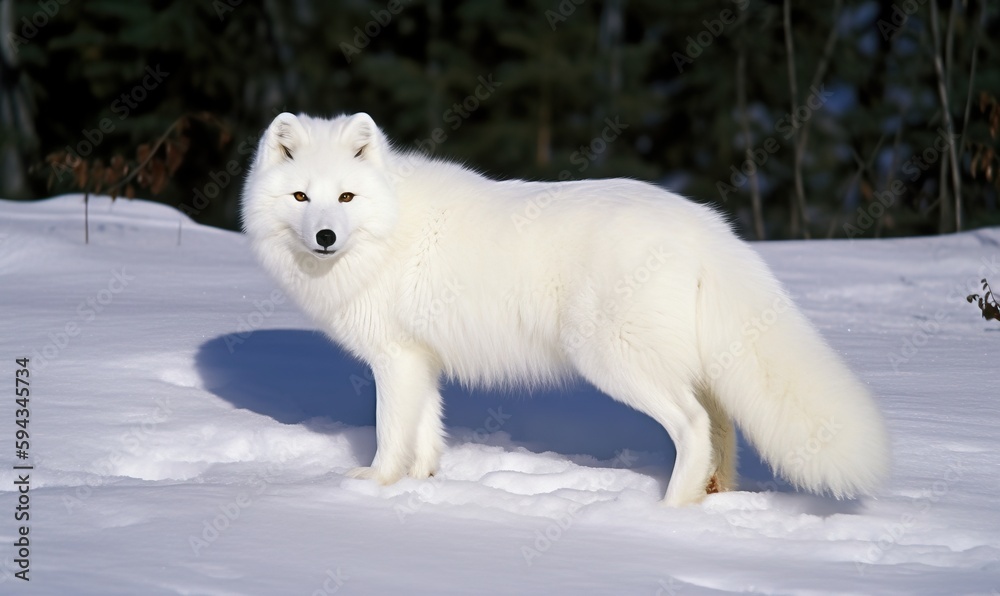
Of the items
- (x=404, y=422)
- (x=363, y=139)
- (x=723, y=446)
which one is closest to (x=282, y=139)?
(x=363, y=139)

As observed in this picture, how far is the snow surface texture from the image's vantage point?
2.81 m

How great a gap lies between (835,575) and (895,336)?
3.40 meters

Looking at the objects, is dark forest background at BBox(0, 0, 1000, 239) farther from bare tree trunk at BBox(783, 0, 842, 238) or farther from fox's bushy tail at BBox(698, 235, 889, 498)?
fox's bushy tail at BBox(698, 235, 889, 498)

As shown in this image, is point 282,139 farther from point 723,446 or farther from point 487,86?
point 487,86

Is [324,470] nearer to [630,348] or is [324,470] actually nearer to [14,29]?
[630,348]

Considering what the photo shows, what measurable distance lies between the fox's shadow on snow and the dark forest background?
9.98 metres

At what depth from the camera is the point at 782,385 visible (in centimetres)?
339

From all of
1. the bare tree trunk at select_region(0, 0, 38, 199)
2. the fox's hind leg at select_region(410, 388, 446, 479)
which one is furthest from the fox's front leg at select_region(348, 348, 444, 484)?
the bare tree trunk at select_region(0, 0, 38, 199)

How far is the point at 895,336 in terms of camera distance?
5.94m

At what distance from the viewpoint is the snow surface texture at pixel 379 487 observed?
2.81 m

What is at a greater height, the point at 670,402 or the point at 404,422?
the point at 670,402

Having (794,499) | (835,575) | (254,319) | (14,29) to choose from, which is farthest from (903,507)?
(14,29)

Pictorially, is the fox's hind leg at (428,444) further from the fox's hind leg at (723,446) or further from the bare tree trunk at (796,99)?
the bare tree trunk at (796,99)

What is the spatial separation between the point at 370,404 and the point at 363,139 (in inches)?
60.8
